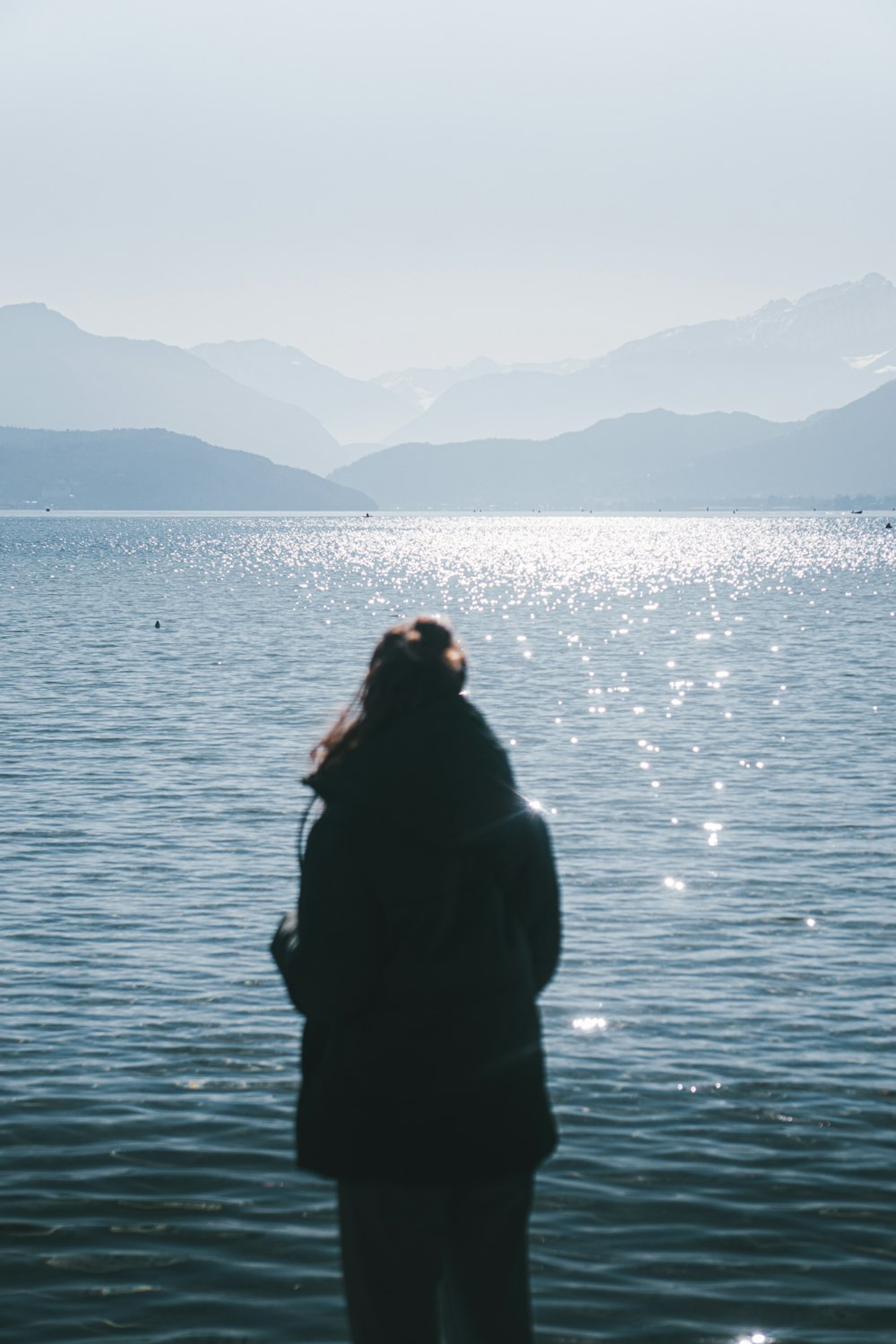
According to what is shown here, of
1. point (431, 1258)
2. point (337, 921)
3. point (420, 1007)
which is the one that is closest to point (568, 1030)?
point (431, 1258)

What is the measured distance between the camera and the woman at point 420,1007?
213 inches

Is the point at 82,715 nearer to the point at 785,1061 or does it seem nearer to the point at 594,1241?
the point at 785,1061

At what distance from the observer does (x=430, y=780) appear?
543cm

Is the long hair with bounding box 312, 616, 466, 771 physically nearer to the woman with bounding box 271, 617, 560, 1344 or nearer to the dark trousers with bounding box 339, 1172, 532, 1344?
the woman with bounding box 271, 617, 560, 1344

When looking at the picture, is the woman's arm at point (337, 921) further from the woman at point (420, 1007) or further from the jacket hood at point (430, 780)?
the jacket hood at point (430, 780)

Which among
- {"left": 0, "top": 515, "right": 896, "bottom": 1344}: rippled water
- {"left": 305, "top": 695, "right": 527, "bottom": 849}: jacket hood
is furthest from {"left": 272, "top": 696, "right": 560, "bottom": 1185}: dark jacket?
{"left": 0, "top": 515, "right": 896, "bottom": 1344}: rippled water

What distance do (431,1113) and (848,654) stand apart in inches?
2515

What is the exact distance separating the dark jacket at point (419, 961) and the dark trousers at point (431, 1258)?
0.10 metres

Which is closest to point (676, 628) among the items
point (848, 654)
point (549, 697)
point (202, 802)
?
point (848, 654)

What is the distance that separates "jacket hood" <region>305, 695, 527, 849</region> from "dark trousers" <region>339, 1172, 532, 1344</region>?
1.27m

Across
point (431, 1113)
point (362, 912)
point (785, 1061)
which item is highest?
point (362, 912)

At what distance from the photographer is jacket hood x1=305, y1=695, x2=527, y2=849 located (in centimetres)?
539

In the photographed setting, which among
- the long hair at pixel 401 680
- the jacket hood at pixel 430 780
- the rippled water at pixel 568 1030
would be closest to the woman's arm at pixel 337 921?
the jacket hood at pixel 430 780

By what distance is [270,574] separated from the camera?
159000 mm
